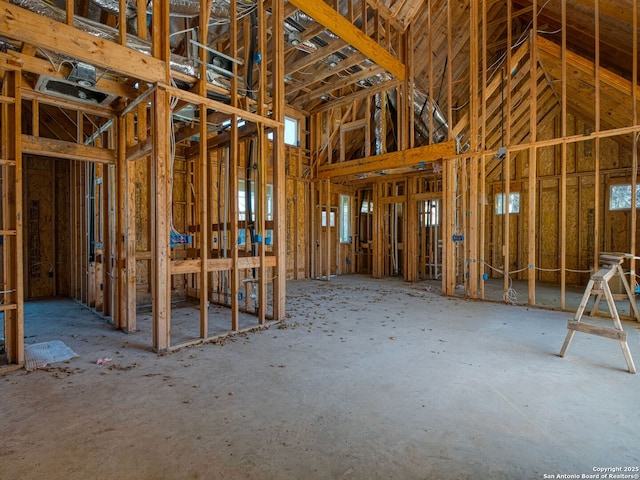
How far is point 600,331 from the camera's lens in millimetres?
3402

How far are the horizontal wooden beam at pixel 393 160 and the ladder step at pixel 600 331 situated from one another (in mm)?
4347

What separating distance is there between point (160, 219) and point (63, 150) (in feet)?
6.09

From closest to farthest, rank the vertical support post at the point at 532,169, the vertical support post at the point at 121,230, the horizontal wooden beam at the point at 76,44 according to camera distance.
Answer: the horizontal wooden beam at the point at 76,44 < the vertical support post at the point at 121,230 < the vertical support post at the point at 532,169

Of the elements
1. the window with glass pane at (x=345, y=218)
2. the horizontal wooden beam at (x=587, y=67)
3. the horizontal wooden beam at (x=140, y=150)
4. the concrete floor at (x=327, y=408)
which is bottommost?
the concrete floor at (x=327, y=408)

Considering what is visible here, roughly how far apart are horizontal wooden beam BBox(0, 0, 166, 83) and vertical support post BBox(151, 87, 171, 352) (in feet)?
0.86

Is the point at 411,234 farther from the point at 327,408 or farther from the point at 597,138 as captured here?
the point at 327,408

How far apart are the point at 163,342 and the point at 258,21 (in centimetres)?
433

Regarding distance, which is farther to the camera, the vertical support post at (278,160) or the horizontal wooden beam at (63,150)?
the vertical support post at (278,160)

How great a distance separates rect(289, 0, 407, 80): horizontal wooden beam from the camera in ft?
17.4

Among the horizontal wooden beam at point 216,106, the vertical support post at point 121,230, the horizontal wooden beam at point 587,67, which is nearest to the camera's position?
the horizontal wooden beam at point 216,106

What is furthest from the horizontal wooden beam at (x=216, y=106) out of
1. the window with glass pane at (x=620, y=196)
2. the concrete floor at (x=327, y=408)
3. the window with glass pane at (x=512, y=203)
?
the window with glass pane at (x=620, y=196)

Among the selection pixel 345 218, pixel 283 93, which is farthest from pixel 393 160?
pixel 345 218

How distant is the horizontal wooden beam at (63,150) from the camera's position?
158 inches

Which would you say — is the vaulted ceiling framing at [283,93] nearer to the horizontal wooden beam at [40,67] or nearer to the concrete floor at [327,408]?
the horizontal wooden beam at [40,67]
